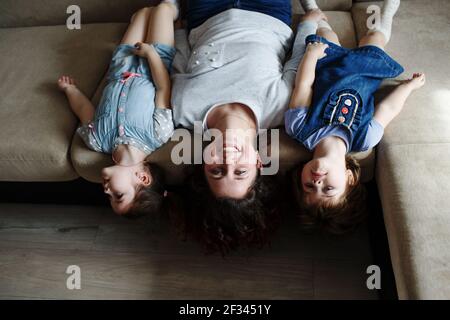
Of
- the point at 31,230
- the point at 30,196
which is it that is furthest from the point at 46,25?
the point at 31,230

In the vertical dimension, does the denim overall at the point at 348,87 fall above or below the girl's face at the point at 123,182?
above

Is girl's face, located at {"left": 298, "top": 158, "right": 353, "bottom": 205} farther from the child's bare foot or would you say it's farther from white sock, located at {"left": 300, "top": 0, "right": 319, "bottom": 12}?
the child's bare foot

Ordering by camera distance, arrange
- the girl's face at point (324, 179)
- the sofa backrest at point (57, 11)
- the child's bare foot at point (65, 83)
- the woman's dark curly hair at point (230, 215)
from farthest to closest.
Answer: the sofa backrest at point (57, 11) < the child's bare foot at point (65, 83) < the woman's dark curly hair at point (230, 215) < the girl's face at point (324, 179)

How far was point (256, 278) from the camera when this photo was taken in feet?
4.55

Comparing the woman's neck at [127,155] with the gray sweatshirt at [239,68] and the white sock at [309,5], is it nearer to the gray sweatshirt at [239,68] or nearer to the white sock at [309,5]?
the gray sweatshirt at [239,68]

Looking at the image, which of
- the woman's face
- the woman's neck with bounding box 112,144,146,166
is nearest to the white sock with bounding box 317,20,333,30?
the woman's face

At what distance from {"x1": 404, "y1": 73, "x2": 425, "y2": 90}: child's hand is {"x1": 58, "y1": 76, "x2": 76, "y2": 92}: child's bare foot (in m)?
1.19

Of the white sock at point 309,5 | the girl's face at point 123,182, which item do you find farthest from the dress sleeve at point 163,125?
the white sock at point 309,5

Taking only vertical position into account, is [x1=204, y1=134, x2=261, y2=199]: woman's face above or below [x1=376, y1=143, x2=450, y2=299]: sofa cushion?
above

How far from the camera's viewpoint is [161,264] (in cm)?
145

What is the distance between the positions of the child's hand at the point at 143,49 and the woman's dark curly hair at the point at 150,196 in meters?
0.42

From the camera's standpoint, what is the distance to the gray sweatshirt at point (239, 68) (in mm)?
1307

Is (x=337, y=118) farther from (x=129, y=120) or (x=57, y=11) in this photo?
(x=57, y=11)

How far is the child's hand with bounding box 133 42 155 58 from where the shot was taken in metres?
1.44
